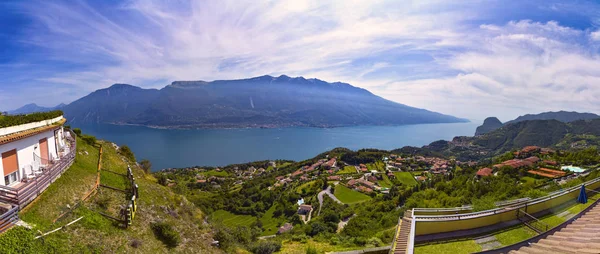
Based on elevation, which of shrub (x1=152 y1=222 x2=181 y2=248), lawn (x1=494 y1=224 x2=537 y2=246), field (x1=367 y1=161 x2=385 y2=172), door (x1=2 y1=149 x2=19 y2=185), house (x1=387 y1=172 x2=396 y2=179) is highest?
door (x1=2 y1=149 x2=19 y2=185)

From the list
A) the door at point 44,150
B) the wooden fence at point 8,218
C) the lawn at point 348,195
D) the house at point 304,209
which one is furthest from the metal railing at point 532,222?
the lawn at point 348,195

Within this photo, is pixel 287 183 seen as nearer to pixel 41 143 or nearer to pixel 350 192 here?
pixel 350 192

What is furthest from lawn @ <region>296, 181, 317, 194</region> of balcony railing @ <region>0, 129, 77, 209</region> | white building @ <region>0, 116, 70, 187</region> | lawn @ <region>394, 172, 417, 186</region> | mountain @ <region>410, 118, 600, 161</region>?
mountain @ <region>410, 118, 600, 161</region>

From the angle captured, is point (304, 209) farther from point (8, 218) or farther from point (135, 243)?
point (8, 218)

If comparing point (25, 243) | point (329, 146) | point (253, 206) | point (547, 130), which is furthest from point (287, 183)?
point (547, 130)

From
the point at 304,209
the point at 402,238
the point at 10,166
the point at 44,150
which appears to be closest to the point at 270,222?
the point at 304,209

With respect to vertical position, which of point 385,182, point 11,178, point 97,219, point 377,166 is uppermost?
point 11,178

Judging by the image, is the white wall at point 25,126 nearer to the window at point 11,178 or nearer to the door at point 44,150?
the door at point 44,150

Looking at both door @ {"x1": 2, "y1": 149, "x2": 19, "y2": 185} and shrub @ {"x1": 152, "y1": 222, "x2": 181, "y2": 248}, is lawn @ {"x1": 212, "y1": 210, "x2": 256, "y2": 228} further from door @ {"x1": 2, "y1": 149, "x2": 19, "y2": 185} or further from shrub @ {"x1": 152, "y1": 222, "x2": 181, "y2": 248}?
door @ {"x1": 2, "y1": 149, "x2": 19, "y2": 185}
